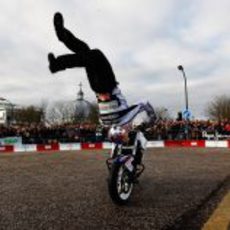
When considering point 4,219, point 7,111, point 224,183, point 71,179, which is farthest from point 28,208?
point 7,111

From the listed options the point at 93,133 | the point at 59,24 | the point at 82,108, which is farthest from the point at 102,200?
the point at 82,108

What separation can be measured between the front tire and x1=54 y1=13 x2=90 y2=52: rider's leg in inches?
67.6

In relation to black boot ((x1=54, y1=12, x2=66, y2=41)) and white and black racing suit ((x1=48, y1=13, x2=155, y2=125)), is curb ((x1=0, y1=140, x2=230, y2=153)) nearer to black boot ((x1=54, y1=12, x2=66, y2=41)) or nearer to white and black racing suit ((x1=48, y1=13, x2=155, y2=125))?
white and black racing suit ((x1=48, y1=13, x2=155, y2=125))

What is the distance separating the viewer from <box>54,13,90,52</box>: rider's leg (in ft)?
22.1

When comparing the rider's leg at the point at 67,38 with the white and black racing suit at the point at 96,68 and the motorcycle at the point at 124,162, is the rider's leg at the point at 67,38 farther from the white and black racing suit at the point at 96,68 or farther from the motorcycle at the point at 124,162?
the motorcycle at the point at 124,162

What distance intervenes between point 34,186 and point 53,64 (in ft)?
10.2

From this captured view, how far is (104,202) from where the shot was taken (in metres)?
7.40

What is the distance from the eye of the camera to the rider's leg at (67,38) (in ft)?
22.1

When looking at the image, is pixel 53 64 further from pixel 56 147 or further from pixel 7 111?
pixel 7 111

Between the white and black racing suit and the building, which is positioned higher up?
the building

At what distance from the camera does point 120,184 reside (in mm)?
7324

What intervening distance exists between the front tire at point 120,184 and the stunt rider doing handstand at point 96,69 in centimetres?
85

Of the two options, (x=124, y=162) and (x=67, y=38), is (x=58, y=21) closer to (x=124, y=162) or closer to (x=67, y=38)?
(x=67, y=38)

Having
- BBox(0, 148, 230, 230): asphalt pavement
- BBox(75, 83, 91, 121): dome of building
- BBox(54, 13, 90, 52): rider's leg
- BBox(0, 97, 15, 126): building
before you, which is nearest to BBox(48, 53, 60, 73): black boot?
BBox(54, 13, 90, 52): rider's leg
